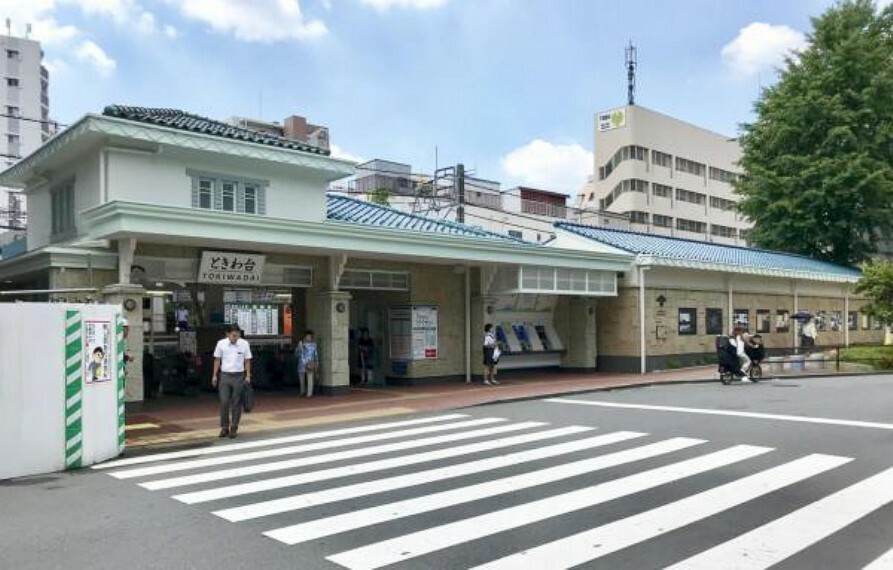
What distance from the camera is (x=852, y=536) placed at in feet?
21.0

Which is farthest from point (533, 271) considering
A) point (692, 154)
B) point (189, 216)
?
point (692, 154)

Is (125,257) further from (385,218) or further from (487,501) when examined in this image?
(487,501)

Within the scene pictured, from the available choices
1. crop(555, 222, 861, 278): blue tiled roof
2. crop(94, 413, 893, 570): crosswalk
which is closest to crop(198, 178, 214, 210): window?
crop(94, 413, 893, 570): crosswalk

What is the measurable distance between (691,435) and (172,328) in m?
17.3

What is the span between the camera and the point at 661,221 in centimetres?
6888

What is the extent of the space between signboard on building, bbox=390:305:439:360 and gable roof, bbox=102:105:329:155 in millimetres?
5049

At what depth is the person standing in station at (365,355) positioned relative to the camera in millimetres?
21859

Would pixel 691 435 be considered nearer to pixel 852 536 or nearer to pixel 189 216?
pixel 852 536

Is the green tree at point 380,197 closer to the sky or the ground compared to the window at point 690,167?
closer to the ground

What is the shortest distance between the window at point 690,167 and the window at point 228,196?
5815 cm

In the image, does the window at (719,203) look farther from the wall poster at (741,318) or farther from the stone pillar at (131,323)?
the stone pillar at (131,323)

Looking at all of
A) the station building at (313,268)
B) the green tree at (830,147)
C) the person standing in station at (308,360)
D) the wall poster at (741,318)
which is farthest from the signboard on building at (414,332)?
the green tree at (830,147)

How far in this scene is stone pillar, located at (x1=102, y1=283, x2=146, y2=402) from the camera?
1503 cm

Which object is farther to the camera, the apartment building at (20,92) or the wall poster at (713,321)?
the apartment building at (20,92)
